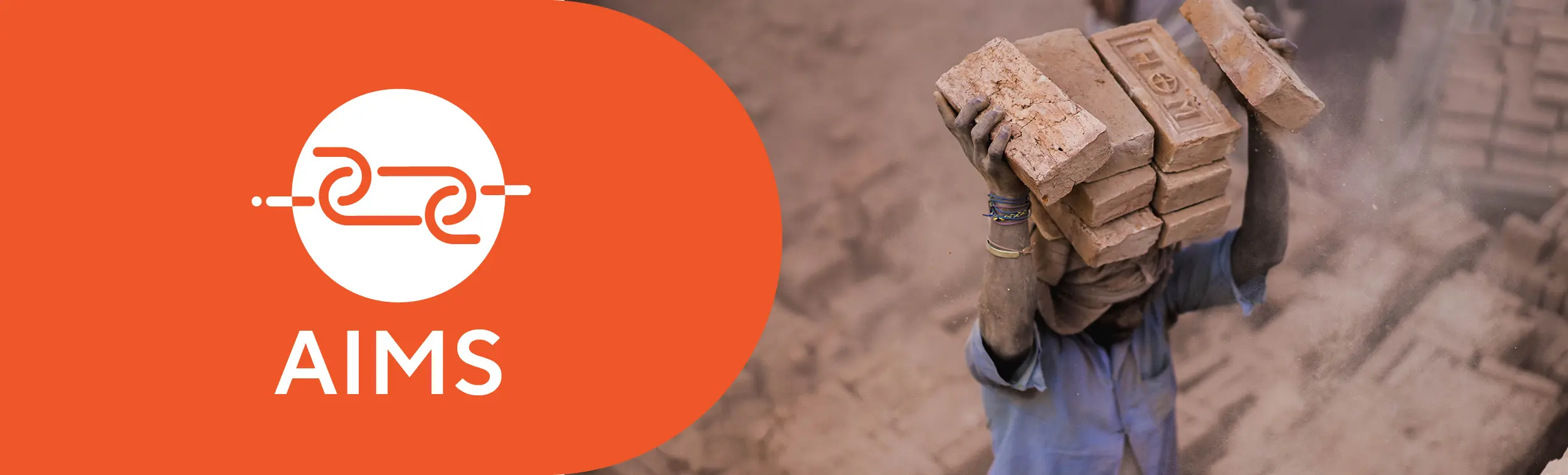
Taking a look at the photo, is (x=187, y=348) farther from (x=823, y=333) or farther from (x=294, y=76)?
(x=823, y=333)

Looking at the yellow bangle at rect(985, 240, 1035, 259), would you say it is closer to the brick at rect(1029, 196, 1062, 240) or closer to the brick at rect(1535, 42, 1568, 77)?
the brick at rect(1029, 196, 1062, 240)

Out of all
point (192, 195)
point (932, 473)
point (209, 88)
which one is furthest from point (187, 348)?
point (932, 473)

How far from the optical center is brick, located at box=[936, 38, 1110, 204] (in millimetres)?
2324

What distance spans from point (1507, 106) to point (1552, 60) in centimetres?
16

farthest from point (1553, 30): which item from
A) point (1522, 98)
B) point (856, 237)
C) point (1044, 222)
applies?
point (856, 237)

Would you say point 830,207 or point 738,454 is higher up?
point 830,207

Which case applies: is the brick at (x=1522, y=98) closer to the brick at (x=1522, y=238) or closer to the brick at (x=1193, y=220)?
the brick at (x=1522, y=238)

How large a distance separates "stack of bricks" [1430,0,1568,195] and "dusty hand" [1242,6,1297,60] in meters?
0.75

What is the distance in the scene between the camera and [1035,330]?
287 centimetres

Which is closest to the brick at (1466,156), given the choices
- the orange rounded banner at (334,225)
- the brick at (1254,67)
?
the brick at (1254,67)

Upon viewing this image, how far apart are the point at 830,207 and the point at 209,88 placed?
7.19ft

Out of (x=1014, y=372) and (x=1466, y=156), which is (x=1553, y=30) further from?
(x=1014, y=372)

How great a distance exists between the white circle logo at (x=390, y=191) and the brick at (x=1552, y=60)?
3.22m

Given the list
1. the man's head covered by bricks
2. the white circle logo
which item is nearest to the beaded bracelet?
the man's head covered by bricks
